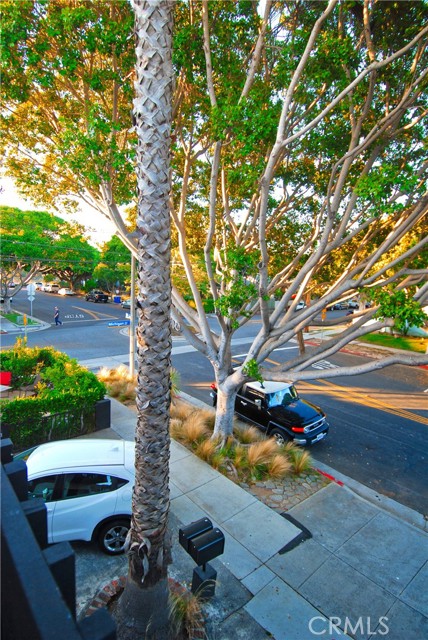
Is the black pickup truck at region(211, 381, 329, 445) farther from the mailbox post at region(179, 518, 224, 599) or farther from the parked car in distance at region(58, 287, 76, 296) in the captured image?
the parked car in distance at region(58, 287, 76, 296)

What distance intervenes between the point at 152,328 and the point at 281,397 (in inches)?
309

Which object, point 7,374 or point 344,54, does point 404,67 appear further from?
point 7,374

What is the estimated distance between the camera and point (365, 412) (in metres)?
13.3

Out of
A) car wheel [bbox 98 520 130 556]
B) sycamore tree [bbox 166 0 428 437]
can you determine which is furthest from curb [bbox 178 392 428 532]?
car wheel [bbox 98 520 130 556]

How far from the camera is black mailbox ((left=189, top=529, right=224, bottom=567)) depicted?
A: 449 centimetres

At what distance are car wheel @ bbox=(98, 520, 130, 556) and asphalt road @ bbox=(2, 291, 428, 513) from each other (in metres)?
6.04

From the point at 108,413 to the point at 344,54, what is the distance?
1001cm

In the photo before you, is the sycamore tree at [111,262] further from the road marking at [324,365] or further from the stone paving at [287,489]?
the stone paving at [287,489]

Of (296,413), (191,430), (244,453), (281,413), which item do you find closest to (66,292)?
(191,430)

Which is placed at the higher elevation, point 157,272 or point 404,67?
point 404,67

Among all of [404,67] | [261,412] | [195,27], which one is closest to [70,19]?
[195,27]

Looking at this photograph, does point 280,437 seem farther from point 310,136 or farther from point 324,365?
point 324,365

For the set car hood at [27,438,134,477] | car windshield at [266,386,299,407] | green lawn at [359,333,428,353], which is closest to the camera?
car hood at [27,438,134,477]

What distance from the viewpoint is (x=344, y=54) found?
6227mm
